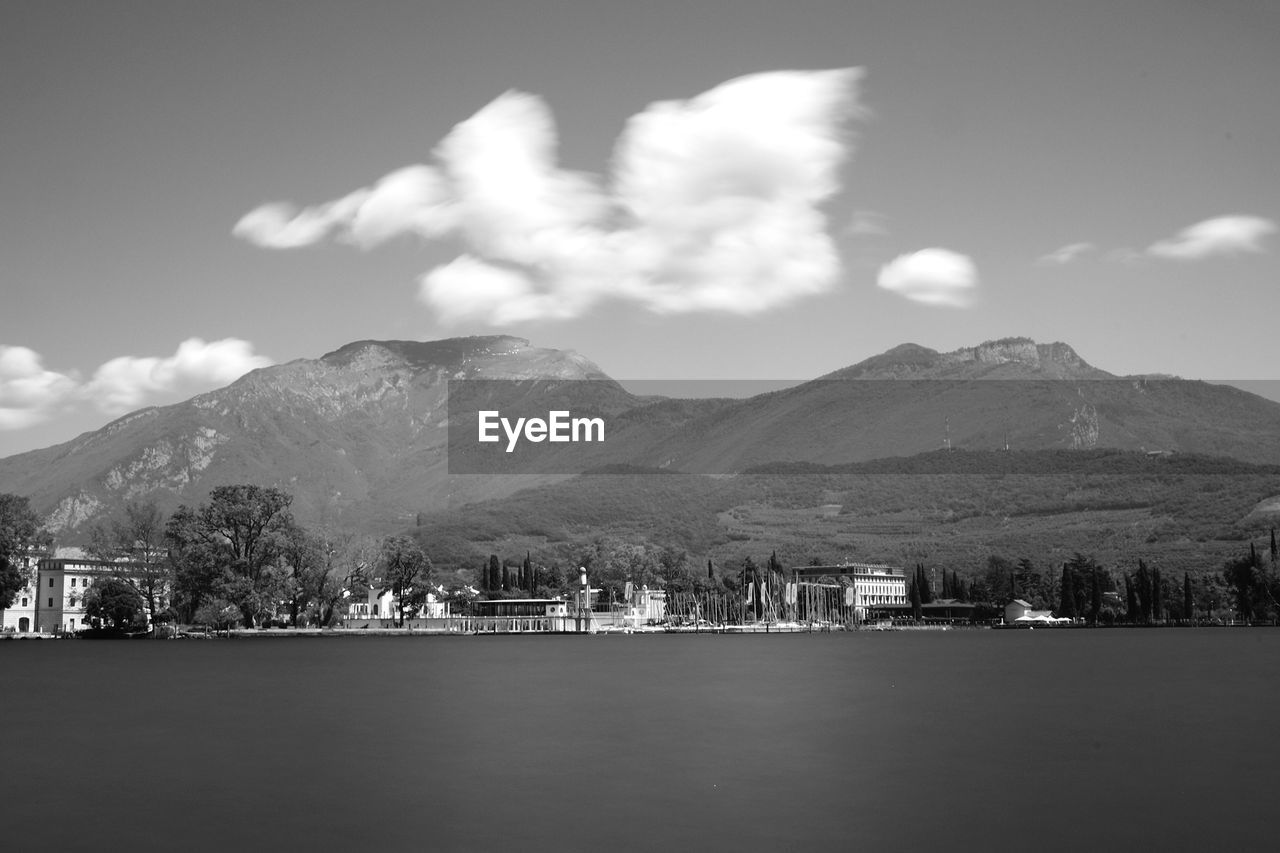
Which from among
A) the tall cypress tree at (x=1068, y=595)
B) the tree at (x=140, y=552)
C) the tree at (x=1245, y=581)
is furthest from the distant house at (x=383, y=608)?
the tree at (x=1245, y=581)

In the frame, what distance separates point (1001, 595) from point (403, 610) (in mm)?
94196

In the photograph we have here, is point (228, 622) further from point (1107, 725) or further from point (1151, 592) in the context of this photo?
point (1151, 592)

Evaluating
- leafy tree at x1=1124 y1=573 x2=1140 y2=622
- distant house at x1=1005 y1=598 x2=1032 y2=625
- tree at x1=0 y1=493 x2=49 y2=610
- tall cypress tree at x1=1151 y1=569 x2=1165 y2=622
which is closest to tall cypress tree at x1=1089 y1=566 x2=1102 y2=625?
leafy tree at x1=1124 y1=573 x2=1140 y2=622

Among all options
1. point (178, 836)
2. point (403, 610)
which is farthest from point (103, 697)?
point (403, 610)

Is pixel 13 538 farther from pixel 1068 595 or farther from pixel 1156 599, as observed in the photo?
pixel 1156 599

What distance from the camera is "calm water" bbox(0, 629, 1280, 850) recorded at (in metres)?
23.9

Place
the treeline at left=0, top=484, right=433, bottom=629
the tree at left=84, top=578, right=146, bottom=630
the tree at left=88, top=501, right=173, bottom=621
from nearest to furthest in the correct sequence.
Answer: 1. the treeline at left=0, top=484, right=433, bottom=629
2. the tree at left=88, top=501, right=173, bottom=621
3. the tree at left=84, top=578, right=146, bottom=630

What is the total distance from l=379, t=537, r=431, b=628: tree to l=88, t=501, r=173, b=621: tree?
72.5 feet

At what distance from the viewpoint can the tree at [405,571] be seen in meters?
138

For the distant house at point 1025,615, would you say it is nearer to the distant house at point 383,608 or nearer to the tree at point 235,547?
the distant house at point 383,608

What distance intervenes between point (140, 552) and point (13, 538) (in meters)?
17.7

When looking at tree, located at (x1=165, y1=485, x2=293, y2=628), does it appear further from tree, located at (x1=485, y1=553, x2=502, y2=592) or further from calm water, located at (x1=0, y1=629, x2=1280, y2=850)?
tree, located at (x1=485, y1=553, x2=502, y2=592)

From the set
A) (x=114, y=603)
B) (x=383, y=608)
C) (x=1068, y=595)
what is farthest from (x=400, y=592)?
(x=1068, y=595)

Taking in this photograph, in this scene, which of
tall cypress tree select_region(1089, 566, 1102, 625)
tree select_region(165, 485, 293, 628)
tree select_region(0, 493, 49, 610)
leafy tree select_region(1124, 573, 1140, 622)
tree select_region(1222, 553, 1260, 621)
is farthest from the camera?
tall cypress tree select_region(1089, 566, 1102, 625)
